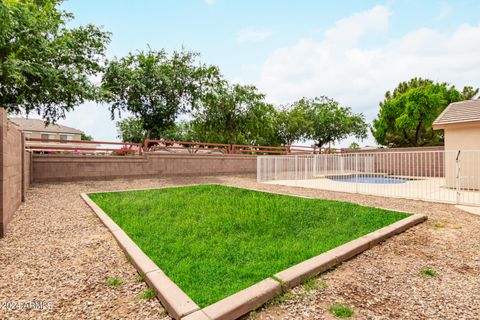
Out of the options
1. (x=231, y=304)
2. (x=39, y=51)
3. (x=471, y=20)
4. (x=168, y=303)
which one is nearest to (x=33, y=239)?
(x=168, y=303)

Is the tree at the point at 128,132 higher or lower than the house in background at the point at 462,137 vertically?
higher

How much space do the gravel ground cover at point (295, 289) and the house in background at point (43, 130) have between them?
38.1 meters

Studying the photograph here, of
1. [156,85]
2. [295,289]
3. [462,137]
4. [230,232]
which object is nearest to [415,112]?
[462,137]

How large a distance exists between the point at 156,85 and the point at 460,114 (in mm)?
15821

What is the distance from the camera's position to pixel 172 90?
16.0 metres

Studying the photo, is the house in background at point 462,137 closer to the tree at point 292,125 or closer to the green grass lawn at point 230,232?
the green grass lawn at point 230,232

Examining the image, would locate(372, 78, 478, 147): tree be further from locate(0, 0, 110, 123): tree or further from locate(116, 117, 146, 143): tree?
locate(116, 117, 146, 143): tree

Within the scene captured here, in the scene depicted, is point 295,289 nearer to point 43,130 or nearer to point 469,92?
point 469,92

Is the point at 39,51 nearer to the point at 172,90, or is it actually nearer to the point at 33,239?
the point at 172,90

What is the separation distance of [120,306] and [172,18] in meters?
9.17

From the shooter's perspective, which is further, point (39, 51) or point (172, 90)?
point (172, 90)

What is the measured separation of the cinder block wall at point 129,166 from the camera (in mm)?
10375

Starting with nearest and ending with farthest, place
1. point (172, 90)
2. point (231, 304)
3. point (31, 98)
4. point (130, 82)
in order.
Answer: point (231, 304)
point (31, 98)
point (130, 82)
point (172, 90)

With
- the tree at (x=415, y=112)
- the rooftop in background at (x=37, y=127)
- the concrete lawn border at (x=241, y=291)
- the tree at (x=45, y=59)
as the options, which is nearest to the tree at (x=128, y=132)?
the rooftop in background at (x=37, y=127)
